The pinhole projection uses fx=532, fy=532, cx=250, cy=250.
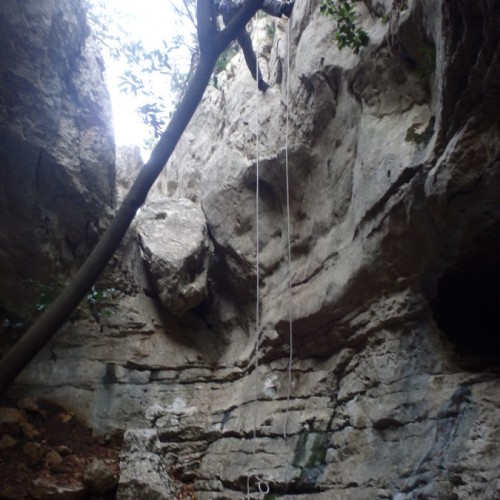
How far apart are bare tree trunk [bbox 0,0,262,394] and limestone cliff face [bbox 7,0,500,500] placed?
1.79 metres

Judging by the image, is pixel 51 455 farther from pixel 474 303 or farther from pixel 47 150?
pixel 474 303

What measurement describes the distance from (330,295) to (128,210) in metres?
2.49

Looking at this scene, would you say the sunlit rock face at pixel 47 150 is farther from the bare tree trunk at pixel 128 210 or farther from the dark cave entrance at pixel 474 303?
the dark cave entrance at pixel 474 303

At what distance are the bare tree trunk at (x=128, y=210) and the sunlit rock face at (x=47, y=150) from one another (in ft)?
10.5

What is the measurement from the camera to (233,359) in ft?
25.3

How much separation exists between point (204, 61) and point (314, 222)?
2.75 m

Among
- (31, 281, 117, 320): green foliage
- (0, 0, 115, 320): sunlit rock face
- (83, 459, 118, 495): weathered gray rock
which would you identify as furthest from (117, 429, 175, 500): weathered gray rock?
(0, 0, 115, 320): sunlit rock face

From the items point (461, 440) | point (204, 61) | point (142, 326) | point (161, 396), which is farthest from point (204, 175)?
point (461, 440)

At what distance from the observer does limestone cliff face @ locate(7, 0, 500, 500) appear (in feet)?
13.4

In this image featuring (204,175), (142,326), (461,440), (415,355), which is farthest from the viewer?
Answer: (204,175)

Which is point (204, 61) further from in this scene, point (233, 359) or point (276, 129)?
point (233, 359)

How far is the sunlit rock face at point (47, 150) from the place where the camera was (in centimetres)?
711

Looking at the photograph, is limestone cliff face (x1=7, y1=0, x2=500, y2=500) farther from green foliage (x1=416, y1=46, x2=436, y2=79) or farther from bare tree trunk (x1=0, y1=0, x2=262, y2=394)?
bare tree trunk (x1=0, y1=0, x2=262, y2=394)

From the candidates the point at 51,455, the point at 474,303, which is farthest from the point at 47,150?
the point at 474,303
